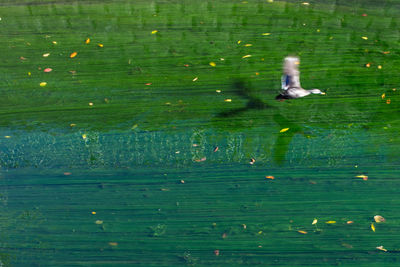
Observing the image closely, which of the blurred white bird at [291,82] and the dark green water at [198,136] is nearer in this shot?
the dark green water at [198,136]

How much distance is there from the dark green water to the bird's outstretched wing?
5 centimetres

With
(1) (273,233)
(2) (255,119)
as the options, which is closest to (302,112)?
(2) (255,119)

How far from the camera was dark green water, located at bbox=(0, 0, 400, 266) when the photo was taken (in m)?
1.49

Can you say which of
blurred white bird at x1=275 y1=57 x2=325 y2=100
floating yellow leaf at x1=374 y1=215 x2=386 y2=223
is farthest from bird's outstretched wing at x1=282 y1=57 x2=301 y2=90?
floating yellow leaf at x1=374 y1=215 x2=386 y2=223

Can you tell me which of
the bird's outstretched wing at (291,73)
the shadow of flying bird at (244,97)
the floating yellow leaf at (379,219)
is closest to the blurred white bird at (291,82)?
the bird's outstretched wing at (291,73)

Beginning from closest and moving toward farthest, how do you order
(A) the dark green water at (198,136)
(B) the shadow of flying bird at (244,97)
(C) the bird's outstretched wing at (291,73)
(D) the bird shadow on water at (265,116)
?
(A) the dark green water at (198,136)
(D) the bird shadow on water at (265,116)
(B) the shadow of flying bird at (244,97)
(C) the bird's outstretched wing at (291,73)

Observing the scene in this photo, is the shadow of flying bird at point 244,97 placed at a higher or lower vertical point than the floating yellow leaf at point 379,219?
higher

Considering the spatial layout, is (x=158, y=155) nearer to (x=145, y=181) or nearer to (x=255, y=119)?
(x=145, y=181)

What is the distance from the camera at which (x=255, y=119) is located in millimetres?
1886

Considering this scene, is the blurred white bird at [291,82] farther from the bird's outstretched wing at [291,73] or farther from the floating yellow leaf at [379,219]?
the floating yellow leaf at [379,219]

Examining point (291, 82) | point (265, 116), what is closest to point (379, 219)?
point (265, 116)

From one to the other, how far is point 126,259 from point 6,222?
580 millimetres

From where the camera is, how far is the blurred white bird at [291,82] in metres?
→ 2.00

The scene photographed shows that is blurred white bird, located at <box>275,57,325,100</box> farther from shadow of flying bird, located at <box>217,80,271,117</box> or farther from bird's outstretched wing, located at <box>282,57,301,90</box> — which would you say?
shadow of flying bird, located at <box>217,80,271,117</box>
